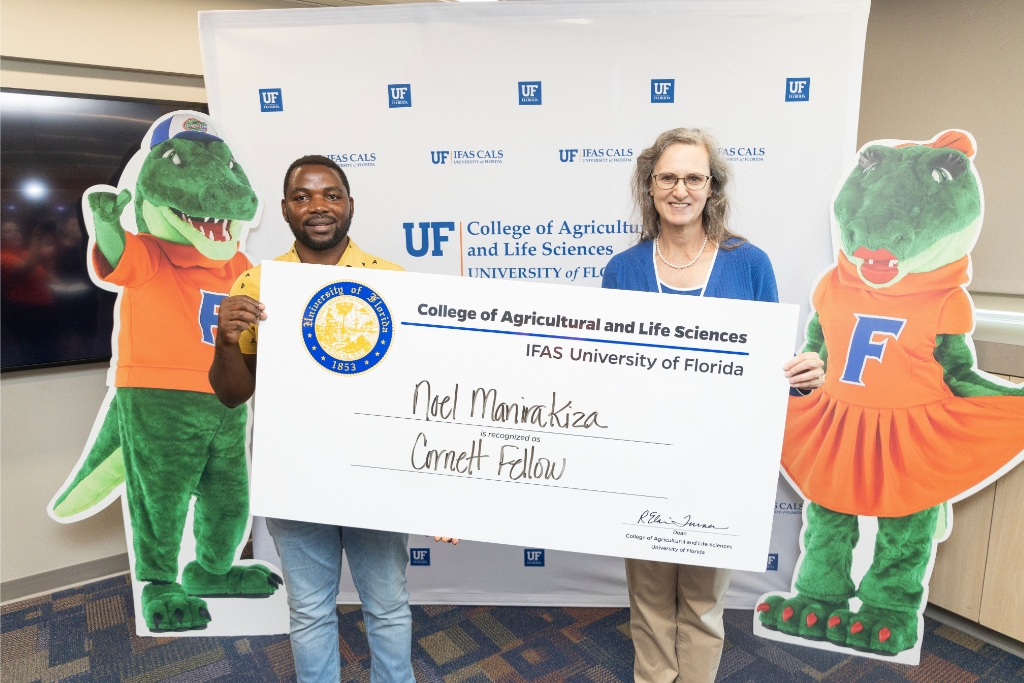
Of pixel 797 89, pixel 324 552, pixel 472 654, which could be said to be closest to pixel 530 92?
pixel 797 89

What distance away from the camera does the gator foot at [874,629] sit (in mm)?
1971

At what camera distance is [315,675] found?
151 centimetres

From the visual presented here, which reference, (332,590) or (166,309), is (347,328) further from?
(166,309)

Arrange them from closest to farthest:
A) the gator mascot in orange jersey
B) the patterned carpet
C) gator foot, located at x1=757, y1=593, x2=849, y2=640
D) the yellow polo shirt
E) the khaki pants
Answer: the yellow polo shirt → the khaki pants → the gator mascot in orange jersey → the patterned carpet → gator foot, located at x1=757, y1=593, x2=849, y2=640

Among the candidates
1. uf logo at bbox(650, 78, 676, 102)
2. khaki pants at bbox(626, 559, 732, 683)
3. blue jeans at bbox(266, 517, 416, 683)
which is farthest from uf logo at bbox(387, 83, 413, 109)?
khaki pants at bbox(626, 559, 732, 683)

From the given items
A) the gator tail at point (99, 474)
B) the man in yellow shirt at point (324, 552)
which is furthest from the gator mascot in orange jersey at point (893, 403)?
the gator tail at point (99, 474)

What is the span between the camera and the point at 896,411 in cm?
192

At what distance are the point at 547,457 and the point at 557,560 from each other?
1.15 meters

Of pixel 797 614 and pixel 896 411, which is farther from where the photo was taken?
pixel 797 614

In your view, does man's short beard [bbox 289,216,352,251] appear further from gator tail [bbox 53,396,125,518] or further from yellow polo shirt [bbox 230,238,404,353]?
gator tail [bbox 53,396,125,518]

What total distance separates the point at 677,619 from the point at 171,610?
1823 mm

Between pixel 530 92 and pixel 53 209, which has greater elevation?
pixel 530 92

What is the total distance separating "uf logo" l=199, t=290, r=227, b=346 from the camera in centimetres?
205

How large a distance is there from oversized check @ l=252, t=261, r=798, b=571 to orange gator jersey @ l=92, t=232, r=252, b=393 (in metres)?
0.86
